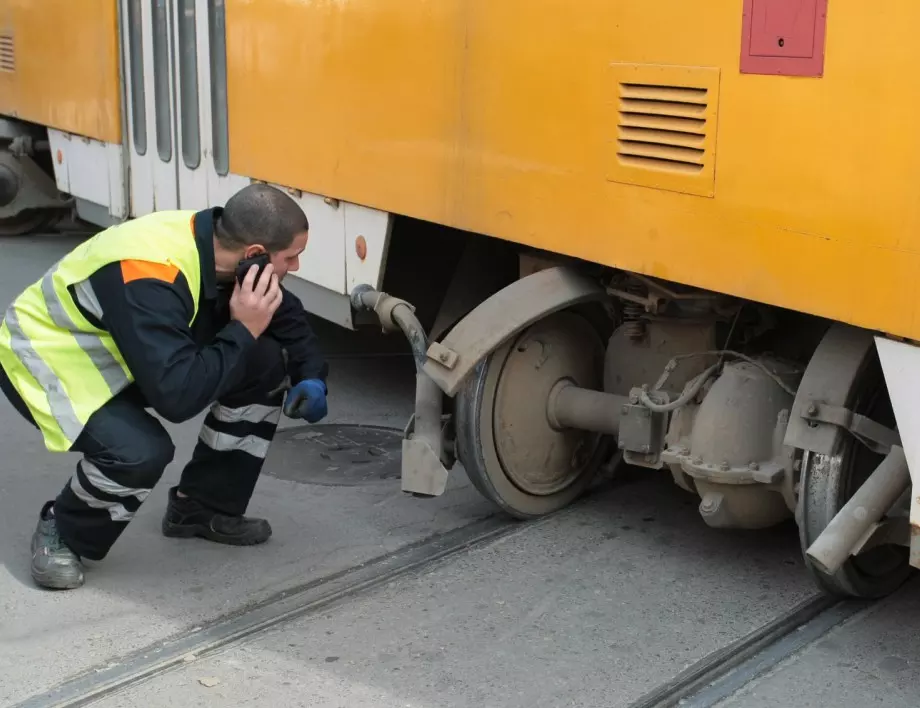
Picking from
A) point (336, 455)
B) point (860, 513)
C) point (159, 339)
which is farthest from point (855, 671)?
point (336, 455)

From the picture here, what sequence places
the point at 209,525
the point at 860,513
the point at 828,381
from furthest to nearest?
the point at 209,525, the point at 828,381, the point at 860,513

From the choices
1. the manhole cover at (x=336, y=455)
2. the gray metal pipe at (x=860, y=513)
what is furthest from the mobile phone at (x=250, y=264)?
the gray metal pipe at (x=860, y=513)

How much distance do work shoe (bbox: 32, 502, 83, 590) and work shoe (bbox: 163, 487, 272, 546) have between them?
40 centimetres

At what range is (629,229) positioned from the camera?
3.43m

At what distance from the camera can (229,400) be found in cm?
389

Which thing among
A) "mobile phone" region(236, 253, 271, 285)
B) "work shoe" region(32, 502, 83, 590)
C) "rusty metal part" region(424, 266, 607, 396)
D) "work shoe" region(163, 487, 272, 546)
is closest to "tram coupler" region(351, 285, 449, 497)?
"rusty metal part" region(424, 266, 607, 396)

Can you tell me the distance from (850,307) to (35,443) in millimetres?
3133

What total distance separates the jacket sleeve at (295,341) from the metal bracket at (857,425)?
1.42m

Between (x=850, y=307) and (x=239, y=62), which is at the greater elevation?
(x=239, y=62)

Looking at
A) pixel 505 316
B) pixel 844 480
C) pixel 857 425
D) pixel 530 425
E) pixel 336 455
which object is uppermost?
pixel 505 316

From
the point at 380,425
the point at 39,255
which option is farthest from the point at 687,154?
the point at 39,255

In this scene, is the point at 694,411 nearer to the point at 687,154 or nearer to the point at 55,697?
the point at 687,154

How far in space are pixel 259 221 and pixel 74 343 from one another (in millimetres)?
564

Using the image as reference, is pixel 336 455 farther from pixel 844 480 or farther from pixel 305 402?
pixel 844 480
